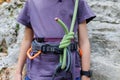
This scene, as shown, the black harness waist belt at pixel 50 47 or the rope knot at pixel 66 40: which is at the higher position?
the rope knot at pixel 66 40

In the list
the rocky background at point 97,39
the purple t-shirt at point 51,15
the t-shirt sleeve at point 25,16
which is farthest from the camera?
the rocky background at point 97,39

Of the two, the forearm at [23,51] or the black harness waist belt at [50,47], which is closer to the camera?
the black harness waist belt at [50,47]

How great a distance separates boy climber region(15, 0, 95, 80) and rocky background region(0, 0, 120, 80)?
64 centimetres

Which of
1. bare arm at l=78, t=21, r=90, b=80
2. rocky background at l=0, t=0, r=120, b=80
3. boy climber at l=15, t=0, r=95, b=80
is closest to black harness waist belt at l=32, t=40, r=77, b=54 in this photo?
boy climber at l=15, t=0, r=95, b=80

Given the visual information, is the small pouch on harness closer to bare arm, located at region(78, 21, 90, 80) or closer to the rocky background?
bare arm, located at region(78, 21, 90, 80)

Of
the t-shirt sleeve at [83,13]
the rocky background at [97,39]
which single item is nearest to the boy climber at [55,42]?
the t-shirt sleeve at [83,13]

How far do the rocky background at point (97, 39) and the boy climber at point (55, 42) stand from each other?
64 centimetres

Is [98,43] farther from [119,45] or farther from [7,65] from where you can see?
[7,65]

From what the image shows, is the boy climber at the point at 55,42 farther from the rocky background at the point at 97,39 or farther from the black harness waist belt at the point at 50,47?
the rocky background at the point at 97,39

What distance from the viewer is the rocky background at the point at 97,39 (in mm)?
3400

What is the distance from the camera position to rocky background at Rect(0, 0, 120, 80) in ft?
11.2

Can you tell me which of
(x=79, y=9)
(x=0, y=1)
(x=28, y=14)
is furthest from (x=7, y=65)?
(x=0, y=1)

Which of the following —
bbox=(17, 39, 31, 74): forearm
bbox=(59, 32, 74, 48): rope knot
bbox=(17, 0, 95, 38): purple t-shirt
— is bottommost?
bbox=(17, 39, 31, 74): forearm

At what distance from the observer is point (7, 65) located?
3.79m
